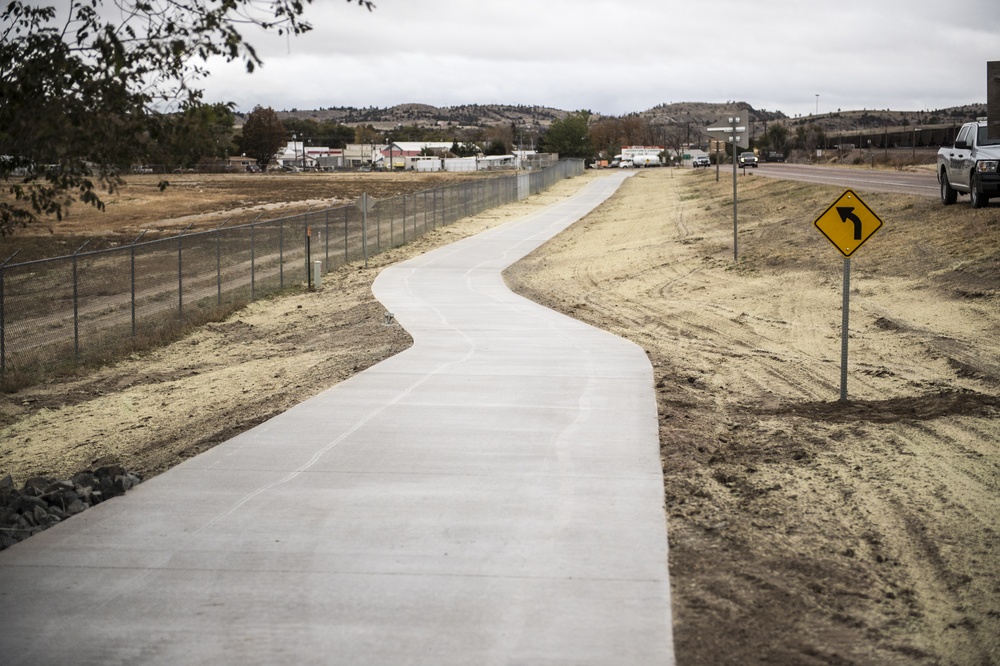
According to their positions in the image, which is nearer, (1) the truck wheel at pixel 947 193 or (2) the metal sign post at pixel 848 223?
(2) the metal sign post at pixel 848 223

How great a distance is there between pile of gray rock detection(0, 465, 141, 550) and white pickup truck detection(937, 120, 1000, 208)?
72.8 ft

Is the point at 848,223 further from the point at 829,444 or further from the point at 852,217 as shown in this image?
the point at 829,444

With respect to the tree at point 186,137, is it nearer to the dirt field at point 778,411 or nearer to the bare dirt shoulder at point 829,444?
the dirt field at point 778,411

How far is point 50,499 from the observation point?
8.98 m

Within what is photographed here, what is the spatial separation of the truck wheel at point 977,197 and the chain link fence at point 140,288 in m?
16.0

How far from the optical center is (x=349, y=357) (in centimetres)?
1642

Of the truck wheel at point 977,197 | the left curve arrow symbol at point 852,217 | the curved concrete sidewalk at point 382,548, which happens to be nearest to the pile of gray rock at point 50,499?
the curved concrete sidewalk at point 382,548

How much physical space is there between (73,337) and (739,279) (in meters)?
14.5

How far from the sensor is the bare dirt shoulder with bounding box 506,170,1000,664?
6.30m

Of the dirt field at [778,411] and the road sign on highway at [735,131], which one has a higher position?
the road sign on highway at [735,131]

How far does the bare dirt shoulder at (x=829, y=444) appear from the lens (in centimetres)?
630

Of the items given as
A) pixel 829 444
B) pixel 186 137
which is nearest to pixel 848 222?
pixel 829 444

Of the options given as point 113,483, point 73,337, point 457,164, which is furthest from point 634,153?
point 113,483

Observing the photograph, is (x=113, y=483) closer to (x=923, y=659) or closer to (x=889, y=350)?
(x=923, y=659)
